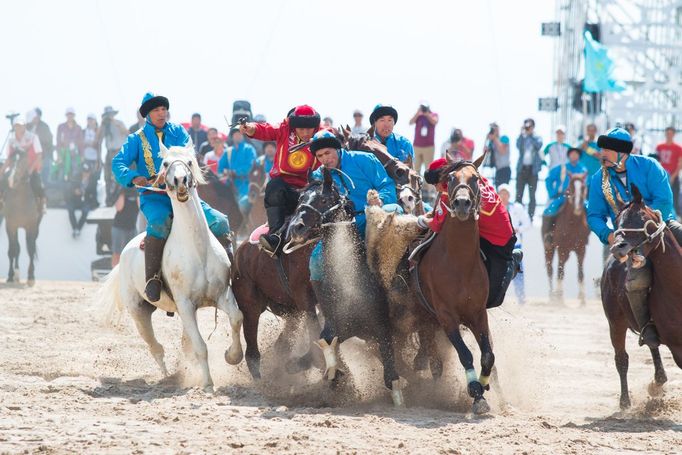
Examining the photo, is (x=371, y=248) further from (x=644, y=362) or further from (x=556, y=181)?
(x=556, y=181)

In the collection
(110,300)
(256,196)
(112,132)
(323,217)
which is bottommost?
(110,300)

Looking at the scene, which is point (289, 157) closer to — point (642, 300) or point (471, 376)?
point (471, 376)

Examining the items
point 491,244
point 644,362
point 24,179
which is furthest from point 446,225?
point 24,179

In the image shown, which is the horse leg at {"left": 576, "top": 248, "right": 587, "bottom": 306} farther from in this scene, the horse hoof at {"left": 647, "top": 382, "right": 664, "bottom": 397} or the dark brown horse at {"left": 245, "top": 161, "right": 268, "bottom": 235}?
the horse hoof at {"left": 647, "top": 382, "right": 664, "bottom": 397}

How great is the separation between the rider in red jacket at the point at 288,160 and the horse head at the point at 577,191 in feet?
31.1

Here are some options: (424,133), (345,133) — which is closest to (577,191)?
(424,133)


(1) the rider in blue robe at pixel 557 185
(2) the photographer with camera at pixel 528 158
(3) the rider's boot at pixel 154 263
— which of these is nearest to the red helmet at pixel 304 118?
(3) the rider's boot at pixel 154 263

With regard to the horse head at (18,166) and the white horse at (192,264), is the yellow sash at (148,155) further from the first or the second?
the horse head at (18,166)

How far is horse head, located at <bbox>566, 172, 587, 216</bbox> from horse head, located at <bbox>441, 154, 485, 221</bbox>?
34.8ft

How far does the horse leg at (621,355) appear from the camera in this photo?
9.89 metres

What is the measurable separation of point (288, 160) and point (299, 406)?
88.4 inches

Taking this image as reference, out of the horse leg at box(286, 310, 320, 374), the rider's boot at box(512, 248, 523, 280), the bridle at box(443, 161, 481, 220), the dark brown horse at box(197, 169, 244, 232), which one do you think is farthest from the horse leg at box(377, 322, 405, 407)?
the dark brown horse at box(197, 169, 244, 232)

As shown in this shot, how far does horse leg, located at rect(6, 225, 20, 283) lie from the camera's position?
19.7m

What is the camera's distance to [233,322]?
10.3 meters
